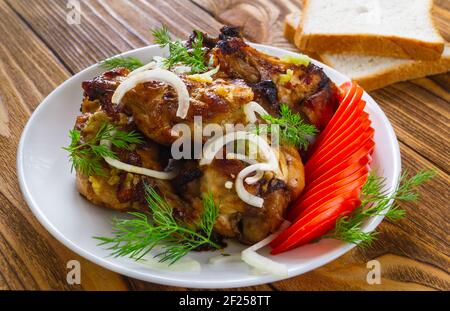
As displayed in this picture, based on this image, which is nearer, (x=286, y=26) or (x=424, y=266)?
(x=424, y=266)

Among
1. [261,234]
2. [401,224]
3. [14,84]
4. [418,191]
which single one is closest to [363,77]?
[418,191]

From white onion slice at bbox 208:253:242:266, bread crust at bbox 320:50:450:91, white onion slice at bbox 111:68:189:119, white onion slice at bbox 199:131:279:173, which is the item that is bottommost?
bread crust at bbox 320:50:450:91

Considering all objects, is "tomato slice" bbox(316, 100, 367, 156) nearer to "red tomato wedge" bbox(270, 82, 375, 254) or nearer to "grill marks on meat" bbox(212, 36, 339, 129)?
"red tomato wedge" bbox(270, 82, 375, 254)

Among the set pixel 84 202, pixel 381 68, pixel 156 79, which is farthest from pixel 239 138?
pixel 381 68

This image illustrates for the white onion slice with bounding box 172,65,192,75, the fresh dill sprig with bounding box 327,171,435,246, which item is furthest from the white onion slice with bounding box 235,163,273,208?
the white onion slice with bounding box 172,65,192,75

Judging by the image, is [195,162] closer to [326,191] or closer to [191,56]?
[326,191]

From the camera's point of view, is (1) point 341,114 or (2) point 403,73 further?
(2) point 403,73

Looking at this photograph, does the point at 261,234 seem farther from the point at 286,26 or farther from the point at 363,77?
the point at 286,26
